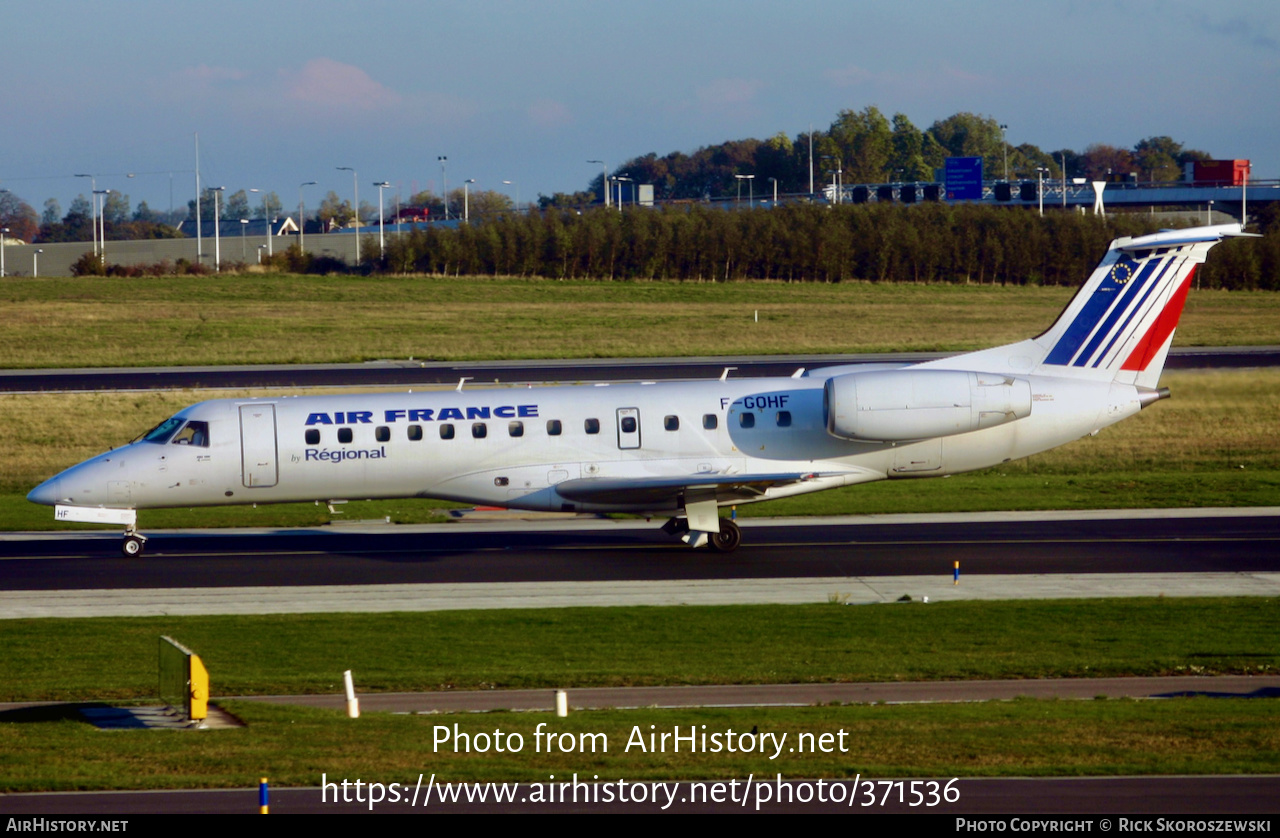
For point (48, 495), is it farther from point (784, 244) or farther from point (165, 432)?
point (784, 244)

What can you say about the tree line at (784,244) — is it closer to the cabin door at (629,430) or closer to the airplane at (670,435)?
the airplane at (670,435)

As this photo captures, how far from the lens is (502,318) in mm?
81312

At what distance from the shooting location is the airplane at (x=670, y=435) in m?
26.7

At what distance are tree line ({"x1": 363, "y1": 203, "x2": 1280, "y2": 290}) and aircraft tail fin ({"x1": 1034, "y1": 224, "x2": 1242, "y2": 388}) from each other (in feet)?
246

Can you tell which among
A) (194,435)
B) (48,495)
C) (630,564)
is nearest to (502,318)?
(194,435)

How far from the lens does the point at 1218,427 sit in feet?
138

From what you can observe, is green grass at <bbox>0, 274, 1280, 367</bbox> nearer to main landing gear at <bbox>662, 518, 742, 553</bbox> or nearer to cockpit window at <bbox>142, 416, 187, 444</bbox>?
main landing gear at <bbox>662, 518, 742, 553</bbox>

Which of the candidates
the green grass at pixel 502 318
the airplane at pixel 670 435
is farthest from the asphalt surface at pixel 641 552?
the green grass at pixel 502 318

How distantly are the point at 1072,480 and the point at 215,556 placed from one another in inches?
891

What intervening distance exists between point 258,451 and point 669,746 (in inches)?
621

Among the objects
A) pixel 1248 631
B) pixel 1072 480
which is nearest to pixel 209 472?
pixel 1248 631

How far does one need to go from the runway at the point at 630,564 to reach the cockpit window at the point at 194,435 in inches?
99.1

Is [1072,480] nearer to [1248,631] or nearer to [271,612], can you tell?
[1248,631]

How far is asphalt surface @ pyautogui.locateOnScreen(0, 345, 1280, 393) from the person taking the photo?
52.5m
